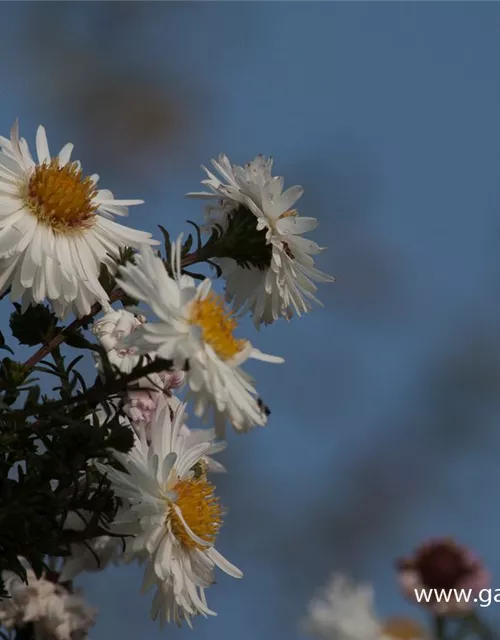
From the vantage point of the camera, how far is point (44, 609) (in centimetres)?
128

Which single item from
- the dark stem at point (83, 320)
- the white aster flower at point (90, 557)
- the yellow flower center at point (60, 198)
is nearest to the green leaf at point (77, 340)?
the dark stem at point (83, 320)

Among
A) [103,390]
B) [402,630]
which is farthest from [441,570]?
[103,390]

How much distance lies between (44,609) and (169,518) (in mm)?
321

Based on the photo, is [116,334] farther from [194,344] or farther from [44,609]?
[44,609]

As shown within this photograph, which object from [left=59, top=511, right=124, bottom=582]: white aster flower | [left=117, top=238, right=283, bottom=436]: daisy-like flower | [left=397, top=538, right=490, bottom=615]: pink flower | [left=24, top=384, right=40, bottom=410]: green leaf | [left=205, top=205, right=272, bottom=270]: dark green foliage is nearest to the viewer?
[left=117, top=238, right=283, bottom=436]: daisy-like flower

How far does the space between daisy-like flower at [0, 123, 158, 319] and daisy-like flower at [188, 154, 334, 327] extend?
90mm

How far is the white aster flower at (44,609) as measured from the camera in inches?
50.1

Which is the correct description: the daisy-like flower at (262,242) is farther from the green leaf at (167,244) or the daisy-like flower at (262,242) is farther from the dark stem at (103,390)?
the dark stem at (103,390)

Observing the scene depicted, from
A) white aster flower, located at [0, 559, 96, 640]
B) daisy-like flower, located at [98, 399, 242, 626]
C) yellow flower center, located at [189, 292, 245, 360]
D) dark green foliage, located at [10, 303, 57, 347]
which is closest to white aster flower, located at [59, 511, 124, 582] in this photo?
white aster flower, located at [0, 559, 96, 640]

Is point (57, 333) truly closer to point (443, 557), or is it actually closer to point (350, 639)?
point (350, 639)

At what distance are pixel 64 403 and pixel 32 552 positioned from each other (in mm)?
143

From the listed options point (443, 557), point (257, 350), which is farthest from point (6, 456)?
point (443, 557)

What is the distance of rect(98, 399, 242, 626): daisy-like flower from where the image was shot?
100 cm

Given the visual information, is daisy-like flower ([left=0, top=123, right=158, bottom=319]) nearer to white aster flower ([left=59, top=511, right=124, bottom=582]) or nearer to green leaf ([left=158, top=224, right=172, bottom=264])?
green leaf ([left=158, top=224, right=172, bottom=264])
